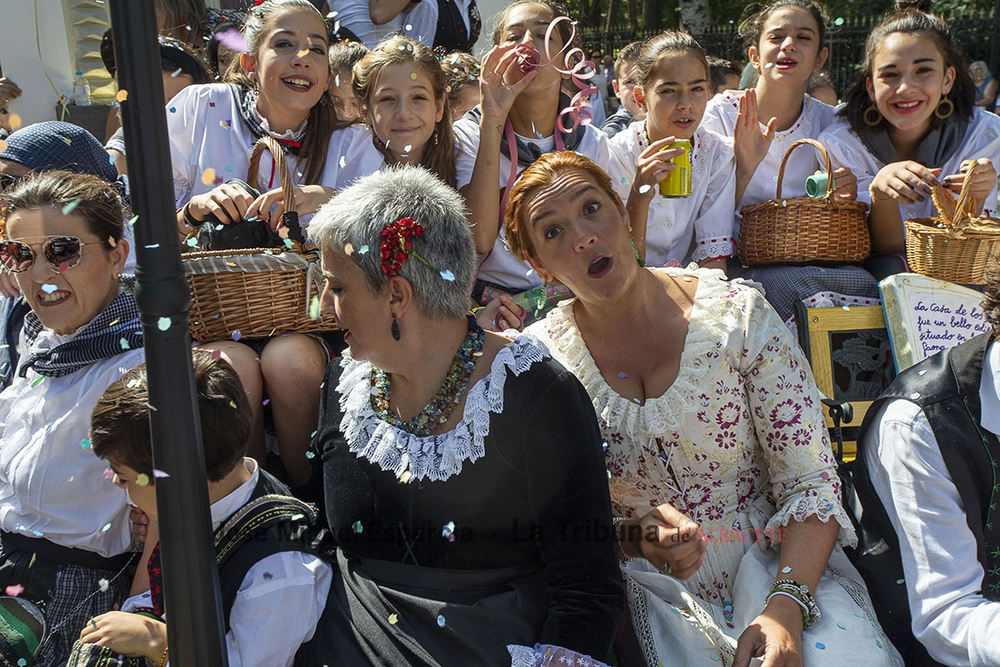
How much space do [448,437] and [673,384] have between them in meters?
0.66

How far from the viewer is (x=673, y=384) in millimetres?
2443

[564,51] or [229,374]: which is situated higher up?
[564,51]

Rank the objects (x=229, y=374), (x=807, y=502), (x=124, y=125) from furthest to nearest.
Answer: (x=807, y=502) → (x=229, y=374) → (x=124, y=125)

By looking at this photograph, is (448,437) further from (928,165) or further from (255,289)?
(928,165)

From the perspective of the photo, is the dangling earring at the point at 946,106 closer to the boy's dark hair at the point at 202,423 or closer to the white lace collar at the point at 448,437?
the white lace collar at the point at 448,437

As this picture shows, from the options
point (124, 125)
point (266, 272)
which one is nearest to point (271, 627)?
point (266, 272)

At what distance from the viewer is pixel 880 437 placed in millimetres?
2404

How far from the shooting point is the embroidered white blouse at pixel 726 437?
95.0 inches

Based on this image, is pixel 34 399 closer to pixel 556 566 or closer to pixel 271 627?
pixel 271 627

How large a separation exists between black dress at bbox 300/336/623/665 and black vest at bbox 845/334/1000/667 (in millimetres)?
830

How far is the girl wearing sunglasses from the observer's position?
2.49 meters

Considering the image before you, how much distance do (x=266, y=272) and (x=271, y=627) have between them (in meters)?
1.01

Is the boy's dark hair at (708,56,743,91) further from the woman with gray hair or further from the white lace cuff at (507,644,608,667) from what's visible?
the white lace cuff at (507,644,608,667)

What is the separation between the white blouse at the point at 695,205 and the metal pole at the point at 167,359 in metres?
2.63
